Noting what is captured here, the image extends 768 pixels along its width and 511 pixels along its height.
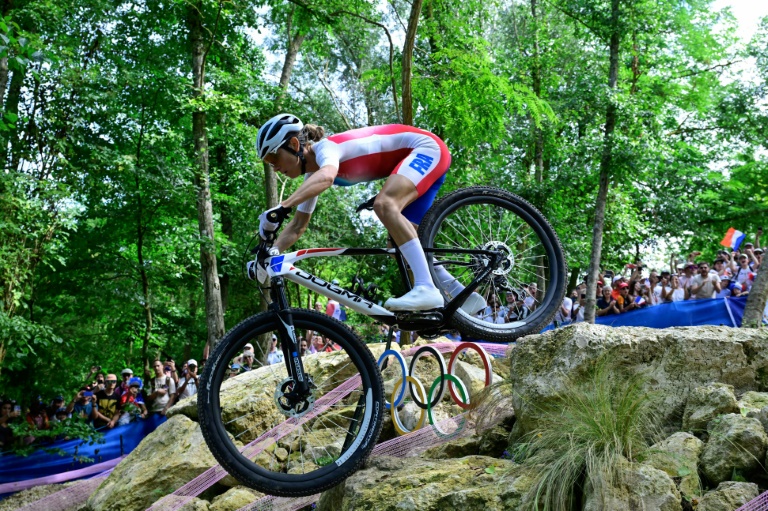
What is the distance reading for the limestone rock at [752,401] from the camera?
16.7ft

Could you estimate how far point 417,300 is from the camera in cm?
482

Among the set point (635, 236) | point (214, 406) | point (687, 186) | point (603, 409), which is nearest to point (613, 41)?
point (635, 236)

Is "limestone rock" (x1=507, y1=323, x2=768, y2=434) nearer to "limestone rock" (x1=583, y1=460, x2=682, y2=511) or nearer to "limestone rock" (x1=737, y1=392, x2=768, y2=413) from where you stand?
"limestone rock" (x1=737, y1=392, x2=768, y2=413)

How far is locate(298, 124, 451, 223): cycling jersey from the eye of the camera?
16.4 ft

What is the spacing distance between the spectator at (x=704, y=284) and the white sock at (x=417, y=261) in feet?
29.1

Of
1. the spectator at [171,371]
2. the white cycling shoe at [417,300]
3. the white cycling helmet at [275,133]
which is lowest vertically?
the spectator at [171,371]

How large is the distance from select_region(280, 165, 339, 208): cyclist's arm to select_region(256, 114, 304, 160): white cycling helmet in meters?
0.36

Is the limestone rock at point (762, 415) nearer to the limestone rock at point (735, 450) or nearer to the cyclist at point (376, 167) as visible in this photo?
the limestone rock at point (735, 450)

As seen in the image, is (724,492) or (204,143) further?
(204,143)

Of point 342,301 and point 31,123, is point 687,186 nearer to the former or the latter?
point 31,123

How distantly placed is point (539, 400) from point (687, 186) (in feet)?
69.2

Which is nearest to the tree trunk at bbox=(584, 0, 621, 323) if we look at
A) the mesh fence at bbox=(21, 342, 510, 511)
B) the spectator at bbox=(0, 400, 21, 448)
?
the mesh fence at bbox=(21, 342, 510, 511)

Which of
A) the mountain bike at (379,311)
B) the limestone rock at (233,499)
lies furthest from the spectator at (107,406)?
the mountain bike at (379,311)

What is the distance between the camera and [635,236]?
22547mm
